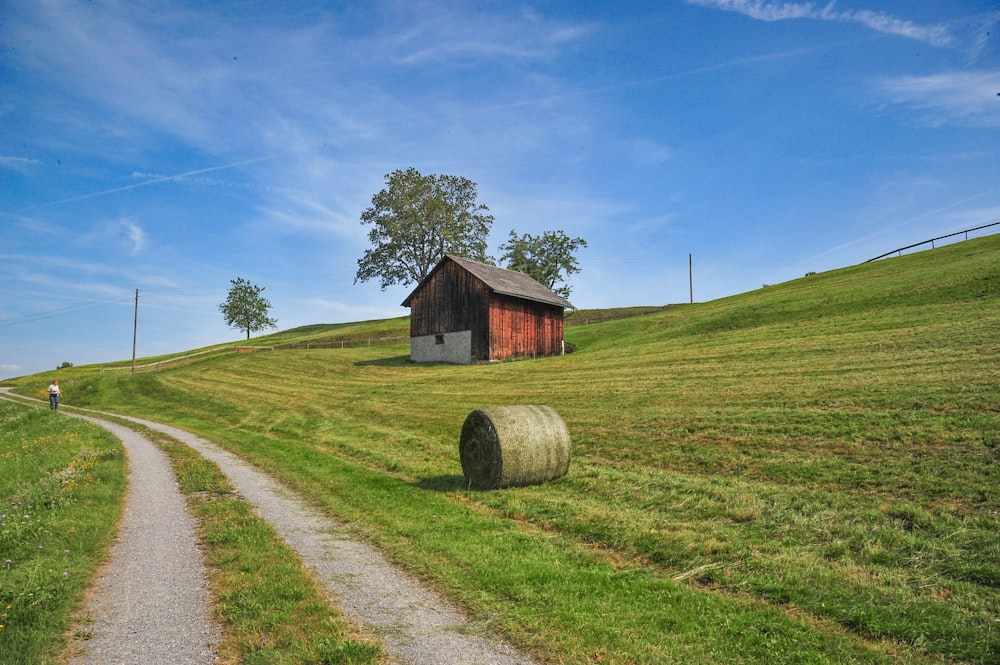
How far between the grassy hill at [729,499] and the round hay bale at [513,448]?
39cm

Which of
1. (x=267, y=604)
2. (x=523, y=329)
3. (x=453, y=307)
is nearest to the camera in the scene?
(x=267, y=604)

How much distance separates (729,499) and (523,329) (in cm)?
3560

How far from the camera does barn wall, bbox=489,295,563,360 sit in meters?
43.2

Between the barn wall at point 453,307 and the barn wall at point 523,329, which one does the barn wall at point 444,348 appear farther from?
the barn wall at point 523,329

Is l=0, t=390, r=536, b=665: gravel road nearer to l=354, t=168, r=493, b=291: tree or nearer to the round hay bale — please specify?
the round hay bale

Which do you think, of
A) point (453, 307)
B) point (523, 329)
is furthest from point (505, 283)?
point (453, 307)

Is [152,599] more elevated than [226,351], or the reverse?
[226,351]

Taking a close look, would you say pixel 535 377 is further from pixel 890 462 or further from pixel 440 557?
pixel 440 557

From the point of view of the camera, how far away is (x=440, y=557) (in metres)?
8.27

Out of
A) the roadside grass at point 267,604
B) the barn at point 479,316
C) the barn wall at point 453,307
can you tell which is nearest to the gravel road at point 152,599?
the roadside grass at point 267,604

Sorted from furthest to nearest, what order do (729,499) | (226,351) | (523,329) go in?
1. (226,351)
2. (523,329)
3. (729,499)

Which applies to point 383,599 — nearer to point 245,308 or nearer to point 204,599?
point 204,599

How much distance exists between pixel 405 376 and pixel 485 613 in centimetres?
3270

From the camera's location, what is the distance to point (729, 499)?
10.3 m
